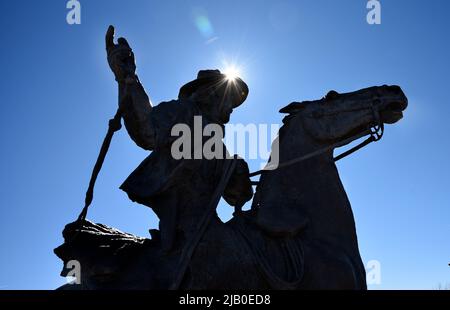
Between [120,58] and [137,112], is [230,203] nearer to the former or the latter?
[137,112]

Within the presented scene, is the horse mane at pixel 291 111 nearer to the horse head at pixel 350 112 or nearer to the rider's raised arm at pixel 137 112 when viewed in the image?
the horse head at pixel 350 112

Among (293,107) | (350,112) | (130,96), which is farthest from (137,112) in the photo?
(350,112)

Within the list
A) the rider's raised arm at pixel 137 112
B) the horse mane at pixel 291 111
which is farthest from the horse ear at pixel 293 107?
the rider's raised arm at pixel 137 112

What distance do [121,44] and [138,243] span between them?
7.68ft

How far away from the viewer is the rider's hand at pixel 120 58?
25.5 ft

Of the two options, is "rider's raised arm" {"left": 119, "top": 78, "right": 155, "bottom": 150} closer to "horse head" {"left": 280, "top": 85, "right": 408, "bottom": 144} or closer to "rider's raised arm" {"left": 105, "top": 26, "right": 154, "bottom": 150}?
"rider's raised arm" {"left": 105, "top": 26, "right": 154, "bottom": 150}

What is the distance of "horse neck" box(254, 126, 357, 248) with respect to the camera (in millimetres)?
7141

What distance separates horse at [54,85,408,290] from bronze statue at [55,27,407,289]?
0.01 m

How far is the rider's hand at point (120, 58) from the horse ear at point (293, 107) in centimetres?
186

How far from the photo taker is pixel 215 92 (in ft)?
26.6

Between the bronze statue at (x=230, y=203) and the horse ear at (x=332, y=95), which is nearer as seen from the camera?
the bronze statue at (x=230, y=203)
